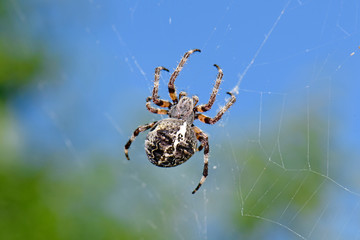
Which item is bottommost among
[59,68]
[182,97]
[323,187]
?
[59,68]

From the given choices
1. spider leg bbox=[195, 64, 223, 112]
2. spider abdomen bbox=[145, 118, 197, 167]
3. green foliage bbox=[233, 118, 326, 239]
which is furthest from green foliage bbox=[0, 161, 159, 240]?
spider abdomen bbox=[145, 118, 197, 167]

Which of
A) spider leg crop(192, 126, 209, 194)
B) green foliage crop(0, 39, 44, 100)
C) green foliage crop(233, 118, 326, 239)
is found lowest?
green foliage crop(0, 39, 44, 100)

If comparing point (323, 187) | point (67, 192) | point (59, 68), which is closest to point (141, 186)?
point (67, 192)

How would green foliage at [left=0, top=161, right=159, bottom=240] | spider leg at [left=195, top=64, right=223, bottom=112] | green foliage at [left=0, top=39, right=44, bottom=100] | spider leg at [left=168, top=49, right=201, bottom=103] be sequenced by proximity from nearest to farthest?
spider leg at [left=195, top=64, right=223, bottom=112] → spider leg at [left=168, top=49, right=201, bottom=103] → green foliage at [left=0, top=161, right=159, bottom=240] → green foliage at [left=0, top=39, right=44, bottom=100]

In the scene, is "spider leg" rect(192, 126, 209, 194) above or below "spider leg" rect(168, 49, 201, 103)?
below

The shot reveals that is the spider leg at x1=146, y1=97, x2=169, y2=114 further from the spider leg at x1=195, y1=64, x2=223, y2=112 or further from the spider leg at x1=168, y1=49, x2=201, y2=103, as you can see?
the spider leg at x1=195, y1=64, x2=223, y2=112

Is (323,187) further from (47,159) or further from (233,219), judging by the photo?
(47,159)

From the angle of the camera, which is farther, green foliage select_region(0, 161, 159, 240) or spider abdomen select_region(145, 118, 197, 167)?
green foliage select_region(0, 161, 159, 240)

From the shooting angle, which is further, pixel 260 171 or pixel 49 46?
pixel 49 46
